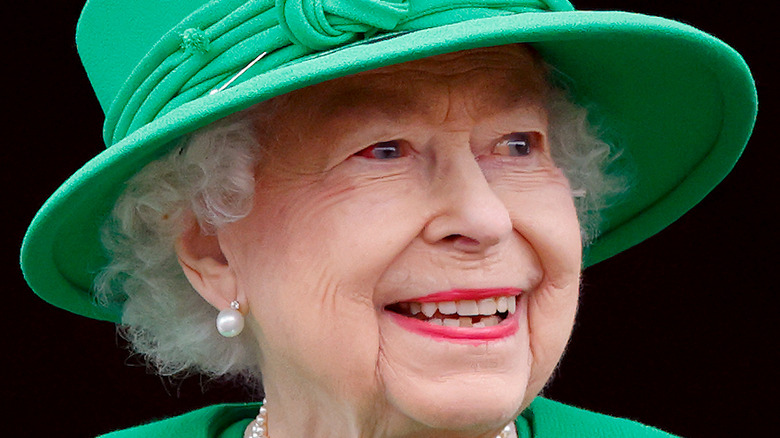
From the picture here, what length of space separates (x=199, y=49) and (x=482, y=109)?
0.52 metres

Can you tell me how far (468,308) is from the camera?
2.34 meters

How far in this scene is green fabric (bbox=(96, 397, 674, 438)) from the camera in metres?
2.81

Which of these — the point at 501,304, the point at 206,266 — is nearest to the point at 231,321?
the point at 206,266

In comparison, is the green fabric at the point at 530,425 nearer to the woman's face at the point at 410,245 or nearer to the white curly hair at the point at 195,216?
the white curly hair at the point at 195,216

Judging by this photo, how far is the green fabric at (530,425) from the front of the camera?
2811mm

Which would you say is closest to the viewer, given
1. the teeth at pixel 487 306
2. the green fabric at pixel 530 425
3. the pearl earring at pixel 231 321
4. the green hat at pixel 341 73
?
the green hat at pixel 341 73

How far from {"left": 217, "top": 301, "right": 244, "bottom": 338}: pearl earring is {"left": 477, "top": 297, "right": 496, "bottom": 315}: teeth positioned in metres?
0.48

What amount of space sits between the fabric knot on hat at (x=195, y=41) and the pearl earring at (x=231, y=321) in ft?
1.63

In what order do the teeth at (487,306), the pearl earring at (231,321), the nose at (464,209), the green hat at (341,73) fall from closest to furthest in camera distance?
the green hat at (341,73)
the nose at (464,209)
the teeth at (487,306)
the pearl earring at (231,321)

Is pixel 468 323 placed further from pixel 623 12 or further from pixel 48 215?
pixel 48 215

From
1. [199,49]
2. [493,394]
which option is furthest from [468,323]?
[199,49]

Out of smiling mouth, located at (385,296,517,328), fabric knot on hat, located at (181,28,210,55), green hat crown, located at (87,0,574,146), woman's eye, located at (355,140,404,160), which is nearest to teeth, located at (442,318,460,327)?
smiling mouth, located at (385,296,517,328)

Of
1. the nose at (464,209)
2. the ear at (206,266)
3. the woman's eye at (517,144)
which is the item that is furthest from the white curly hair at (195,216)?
the nose at (464,209)

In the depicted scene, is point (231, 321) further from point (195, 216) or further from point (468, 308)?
point (468, 308)
